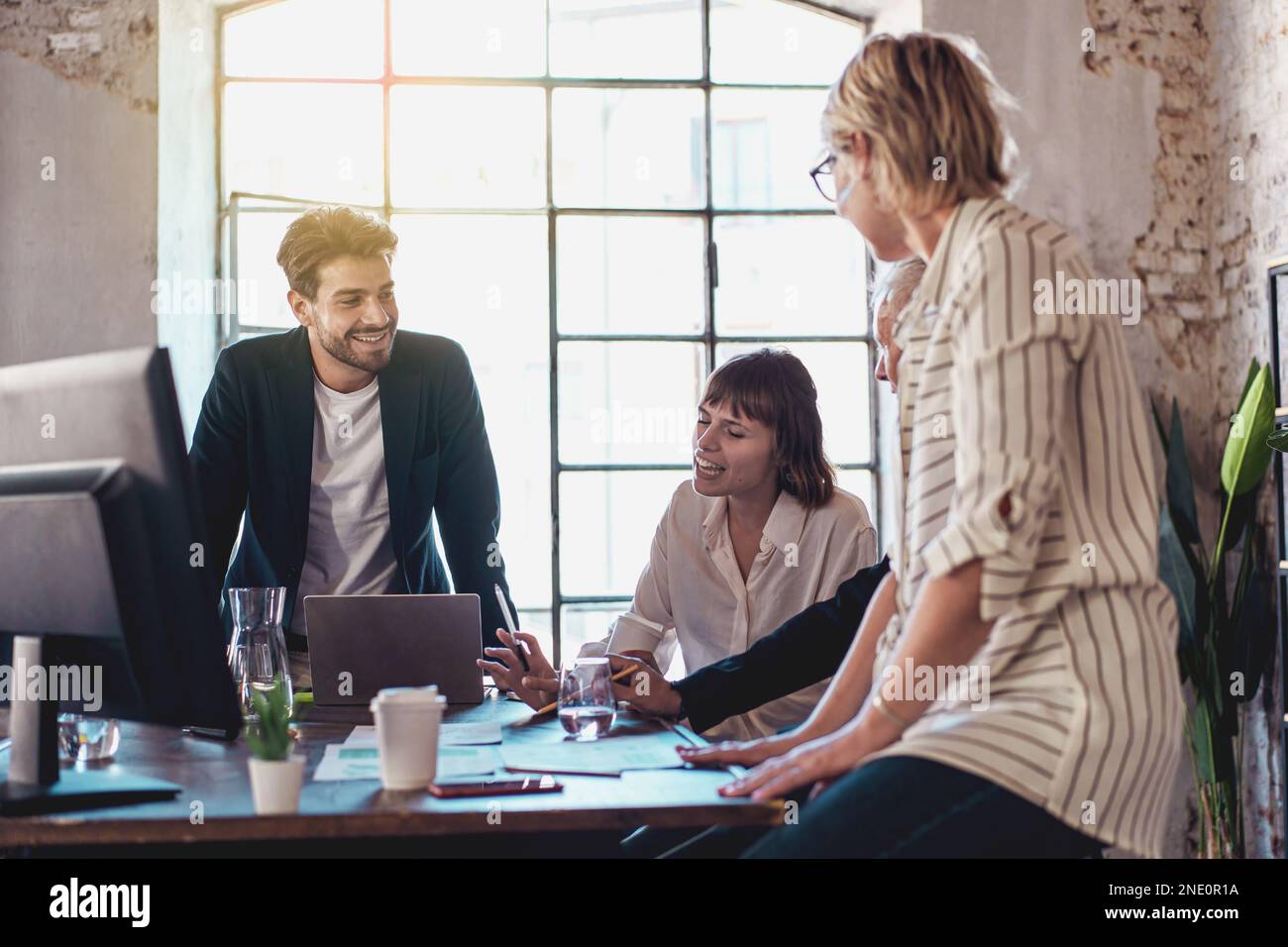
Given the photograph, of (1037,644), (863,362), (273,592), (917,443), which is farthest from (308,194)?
(1037,644)

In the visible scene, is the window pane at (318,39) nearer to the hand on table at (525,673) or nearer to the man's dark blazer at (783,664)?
the hand on table at (525,673)

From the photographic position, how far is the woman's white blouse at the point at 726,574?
2.69 metres

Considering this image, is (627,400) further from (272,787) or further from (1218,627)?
(272,787)

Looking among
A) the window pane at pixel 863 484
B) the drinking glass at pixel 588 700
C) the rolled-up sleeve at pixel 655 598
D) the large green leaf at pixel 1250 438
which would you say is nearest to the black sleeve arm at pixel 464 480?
the rolled-up sleeve at pixel 655 598

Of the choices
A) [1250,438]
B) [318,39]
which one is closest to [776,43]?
[318,39]

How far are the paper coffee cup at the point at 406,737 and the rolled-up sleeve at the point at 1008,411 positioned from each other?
2.03 ft

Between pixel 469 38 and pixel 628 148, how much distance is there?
0.66 m

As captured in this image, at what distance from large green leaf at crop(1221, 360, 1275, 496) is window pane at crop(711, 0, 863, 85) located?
6.08ft

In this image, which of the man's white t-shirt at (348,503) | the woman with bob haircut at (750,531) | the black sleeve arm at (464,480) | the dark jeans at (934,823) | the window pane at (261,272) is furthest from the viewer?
the window pane at (261,272)

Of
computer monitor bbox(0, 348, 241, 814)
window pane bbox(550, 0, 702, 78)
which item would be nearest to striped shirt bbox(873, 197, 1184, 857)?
computer monitor bbox(0, 348, 241, 814)

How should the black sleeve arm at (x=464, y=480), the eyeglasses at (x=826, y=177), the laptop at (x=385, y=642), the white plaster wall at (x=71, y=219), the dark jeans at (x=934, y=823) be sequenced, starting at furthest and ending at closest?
the white plaster wall at (x=71, y=219) < the black sleeve arm at (x=464, y=480) < the laptop at (x=385, y=642) < the eyeglasses at (x=826, y=177) < the dark jeans at (x=934, y=823)

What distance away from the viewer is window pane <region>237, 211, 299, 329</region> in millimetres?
4012

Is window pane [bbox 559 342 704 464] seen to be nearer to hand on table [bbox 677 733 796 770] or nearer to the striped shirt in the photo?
hand on table [bbox 677 733 796 770]

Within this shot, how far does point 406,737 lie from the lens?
4.77 ft
